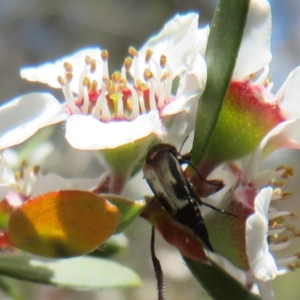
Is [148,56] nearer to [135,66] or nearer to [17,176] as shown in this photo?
[135,66]

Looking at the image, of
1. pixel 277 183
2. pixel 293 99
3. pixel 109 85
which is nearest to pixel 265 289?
pixel 277 183

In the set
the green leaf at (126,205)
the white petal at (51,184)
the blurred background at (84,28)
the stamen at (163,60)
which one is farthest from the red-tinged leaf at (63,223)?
the blurred background at (84,28)

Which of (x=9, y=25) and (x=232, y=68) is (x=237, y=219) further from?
(x=9, y=25)

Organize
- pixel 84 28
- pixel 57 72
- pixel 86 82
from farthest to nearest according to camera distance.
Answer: pixel 84 28
pixel 57 72
pixel 86 82

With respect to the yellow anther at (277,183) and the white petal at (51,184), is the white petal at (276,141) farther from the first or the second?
the white petal at (51,184)

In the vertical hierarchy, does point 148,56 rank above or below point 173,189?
above

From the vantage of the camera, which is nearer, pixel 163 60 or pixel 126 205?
pixel 126 205
